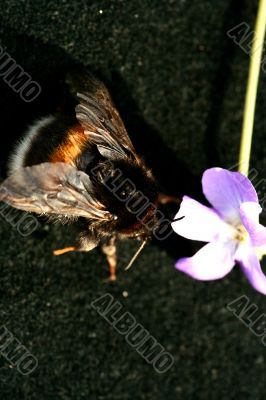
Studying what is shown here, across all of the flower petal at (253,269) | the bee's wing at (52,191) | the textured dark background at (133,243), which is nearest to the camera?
the bee's wing at (52,191)

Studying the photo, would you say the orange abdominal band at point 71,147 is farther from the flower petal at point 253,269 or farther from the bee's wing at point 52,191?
the flower petal at point 253,269

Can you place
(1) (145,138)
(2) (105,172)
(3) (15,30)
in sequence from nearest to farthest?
(2) (105,172), (3) (15,30), (1) (145,138)

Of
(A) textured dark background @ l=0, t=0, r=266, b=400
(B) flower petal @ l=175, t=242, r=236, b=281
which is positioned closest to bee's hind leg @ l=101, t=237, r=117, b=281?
(A) textured dark background @ l=0, t=0, r=266, b=400

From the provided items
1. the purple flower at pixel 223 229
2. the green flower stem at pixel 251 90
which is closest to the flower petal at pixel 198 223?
the purple flower at pixel 223 229

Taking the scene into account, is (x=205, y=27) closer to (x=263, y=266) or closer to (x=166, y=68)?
(x=166, y=68)

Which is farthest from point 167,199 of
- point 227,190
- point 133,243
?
point 227,190

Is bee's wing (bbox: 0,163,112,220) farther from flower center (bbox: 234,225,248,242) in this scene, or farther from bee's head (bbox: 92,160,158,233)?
flower center (bbox: 234,225,248,242)

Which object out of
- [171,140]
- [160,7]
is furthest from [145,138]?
[160,7]
